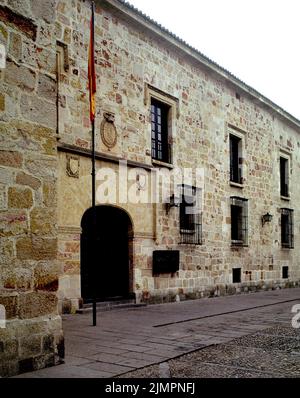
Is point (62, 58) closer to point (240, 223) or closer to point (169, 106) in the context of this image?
point (169, 106)

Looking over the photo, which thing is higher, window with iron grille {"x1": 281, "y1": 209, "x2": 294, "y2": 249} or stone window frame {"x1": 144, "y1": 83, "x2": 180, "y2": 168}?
stone window frame {"x1": 144, "y1": 83, "x2": 180, "y2": 168}

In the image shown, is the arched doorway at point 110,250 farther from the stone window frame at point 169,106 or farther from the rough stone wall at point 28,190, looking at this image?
the rough stone wall at point 28,190

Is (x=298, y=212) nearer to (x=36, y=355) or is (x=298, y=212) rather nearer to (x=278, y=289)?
(x=278, y=289)

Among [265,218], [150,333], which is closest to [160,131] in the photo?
[265,218]

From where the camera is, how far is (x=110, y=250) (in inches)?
407

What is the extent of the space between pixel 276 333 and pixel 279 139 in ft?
41.0

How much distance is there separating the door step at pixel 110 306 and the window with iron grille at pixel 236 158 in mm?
Answer: 6343

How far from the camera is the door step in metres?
8.74

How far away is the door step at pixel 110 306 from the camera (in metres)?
8.74

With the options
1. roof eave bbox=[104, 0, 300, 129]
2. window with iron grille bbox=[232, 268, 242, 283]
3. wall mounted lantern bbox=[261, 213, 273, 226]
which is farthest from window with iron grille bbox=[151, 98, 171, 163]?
wall mounted lantern bbox=[261, 213, 273, 226]

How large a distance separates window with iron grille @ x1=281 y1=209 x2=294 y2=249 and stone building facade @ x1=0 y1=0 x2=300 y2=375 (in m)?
0.06

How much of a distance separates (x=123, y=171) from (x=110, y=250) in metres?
1.73

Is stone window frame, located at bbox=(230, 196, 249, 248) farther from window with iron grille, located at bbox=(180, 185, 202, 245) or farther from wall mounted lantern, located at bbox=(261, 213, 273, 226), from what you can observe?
window with iron grille, located at bbox=(180, 185, 202, 245)
